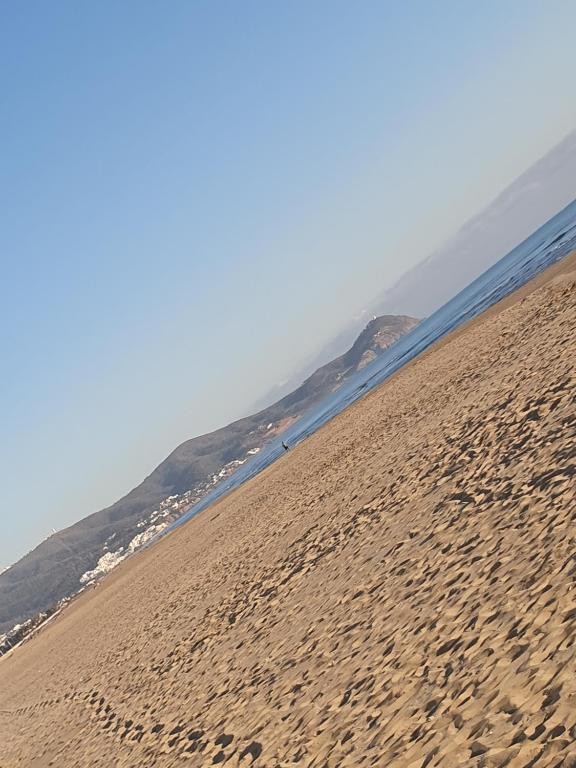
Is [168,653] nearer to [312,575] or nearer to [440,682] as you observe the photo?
[312,575]

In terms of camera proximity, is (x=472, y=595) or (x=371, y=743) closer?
(x=371, y=743)

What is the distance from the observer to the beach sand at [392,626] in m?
9.15

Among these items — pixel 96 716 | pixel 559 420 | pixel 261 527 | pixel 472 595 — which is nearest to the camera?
pixel 472 595

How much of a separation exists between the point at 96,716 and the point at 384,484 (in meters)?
12.3

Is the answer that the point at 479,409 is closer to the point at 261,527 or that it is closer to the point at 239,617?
the point at 239,617

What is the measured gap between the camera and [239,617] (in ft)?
71.2

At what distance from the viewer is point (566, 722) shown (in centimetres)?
741

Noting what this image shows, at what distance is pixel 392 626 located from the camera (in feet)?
42.9

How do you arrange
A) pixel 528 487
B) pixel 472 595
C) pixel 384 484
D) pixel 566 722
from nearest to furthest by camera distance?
1. pixel 566 722
2. pixel 472 595
3. pixel 528 487
4. pixel 384 484

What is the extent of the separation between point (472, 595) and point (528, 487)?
3.90 m

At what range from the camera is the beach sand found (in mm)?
9148

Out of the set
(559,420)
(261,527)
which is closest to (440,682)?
(559,420)

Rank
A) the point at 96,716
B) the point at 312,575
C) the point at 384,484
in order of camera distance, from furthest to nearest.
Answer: the point at 384,484 < the point at 96,716 < the point at 312,575

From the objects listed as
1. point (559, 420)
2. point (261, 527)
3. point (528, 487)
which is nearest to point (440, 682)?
point (528, 487)
